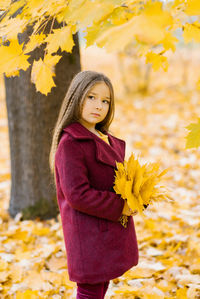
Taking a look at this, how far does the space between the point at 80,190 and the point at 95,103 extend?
0.44m

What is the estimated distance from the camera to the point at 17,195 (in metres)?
3.06

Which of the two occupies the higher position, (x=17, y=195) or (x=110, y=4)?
(x=110, y=4)

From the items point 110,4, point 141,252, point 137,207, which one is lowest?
point 141,252

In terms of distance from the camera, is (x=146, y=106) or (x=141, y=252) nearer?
(x=141, y=252)

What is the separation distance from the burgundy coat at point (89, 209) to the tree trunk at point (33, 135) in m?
1.22

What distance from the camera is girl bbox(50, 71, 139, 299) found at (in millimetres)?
1410

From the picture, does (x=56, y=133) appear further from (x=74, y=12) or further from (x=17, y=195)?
(x=17, y=195)

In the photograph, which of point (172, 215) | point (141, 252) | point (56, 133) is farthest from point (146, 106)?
point (56, 133)

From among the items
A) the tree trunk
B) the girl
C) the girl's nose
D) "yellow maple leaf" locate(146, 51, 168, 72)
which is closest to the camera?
the girl

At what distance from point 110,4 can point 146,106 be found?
7025mm

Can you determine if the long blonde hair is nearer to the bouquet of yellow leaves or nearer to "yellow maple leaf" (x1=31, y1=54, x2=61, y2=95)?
"yellow maple leaf" (x1=31, y1=54, x2=61, y2=95)

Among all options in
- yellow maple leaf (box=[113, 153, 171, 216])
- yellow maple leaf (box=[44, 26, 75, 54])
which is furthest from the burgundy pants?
yellow maple leaf (box=[44, 26, 75, 54])

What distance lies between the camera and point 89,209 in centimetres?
140

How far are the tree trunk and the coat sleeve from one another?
128cm
